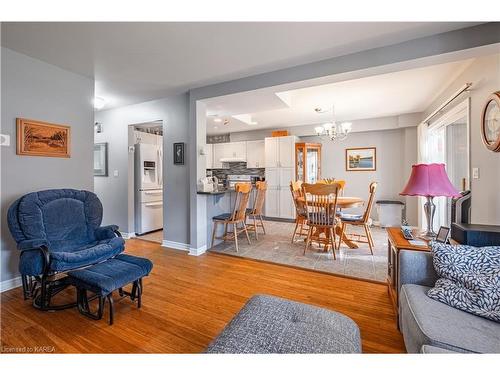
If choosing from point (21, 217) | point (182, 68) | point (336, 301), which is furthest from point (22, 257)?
point (336, 301)

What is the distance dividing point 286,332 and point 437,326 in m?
0.71

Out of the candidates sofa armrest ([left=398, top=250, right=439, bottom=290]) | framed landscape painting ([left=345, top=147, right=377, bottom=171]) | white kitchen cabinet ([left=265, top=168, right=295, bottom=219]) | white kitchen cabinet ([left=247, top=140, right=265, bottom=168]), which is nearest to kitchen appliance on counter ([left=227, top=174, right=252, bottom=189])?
white kitchen cabinet ([left=247, top=140, right=265, bottom=168])

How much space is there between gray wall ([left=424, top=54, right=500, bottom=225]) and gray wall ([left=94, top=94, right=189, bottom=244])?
3.57 metres

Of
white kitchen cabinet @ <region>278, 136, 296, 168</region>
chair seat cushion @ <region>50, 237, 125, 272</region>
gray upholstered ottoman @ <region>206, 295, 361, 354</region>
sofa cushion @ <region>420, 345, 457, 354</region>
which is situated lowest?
gray upholstered ottoman @ <region>206, 295, 361, 354</region>

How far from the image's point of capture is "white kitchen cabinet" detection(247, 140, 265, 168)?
6352 mm

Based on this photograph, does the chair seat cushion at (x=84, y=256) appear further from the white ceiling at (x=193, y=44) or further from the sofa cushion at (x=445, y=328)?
the sofa cushion at (x=445, y=328)

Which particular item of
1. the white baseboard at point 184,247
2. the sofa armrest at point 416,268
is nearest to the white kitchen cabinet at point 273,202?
the white baseboard at point 184,247

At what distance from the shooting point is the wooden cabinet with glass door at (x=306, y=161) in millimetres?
5801

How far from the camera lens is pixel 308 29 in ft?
6.61

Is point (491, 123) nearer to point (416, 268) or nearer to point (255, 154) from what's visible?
point (416, 268)

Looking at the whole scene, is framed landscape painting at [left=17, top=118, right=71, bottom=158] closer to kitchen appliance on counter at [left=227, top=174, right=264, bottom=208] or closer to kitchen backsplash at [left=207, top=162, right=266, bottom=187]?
kitchen appliance on counter at [left=227, top=174, right=264, bottom=208]

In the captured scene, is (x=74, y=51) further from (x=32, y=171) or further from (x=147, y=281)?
(x=147, y=281)

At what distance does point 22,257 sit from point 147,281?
1093 millimetres

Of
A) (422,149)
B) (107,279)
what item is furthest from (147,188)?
(422,149)
